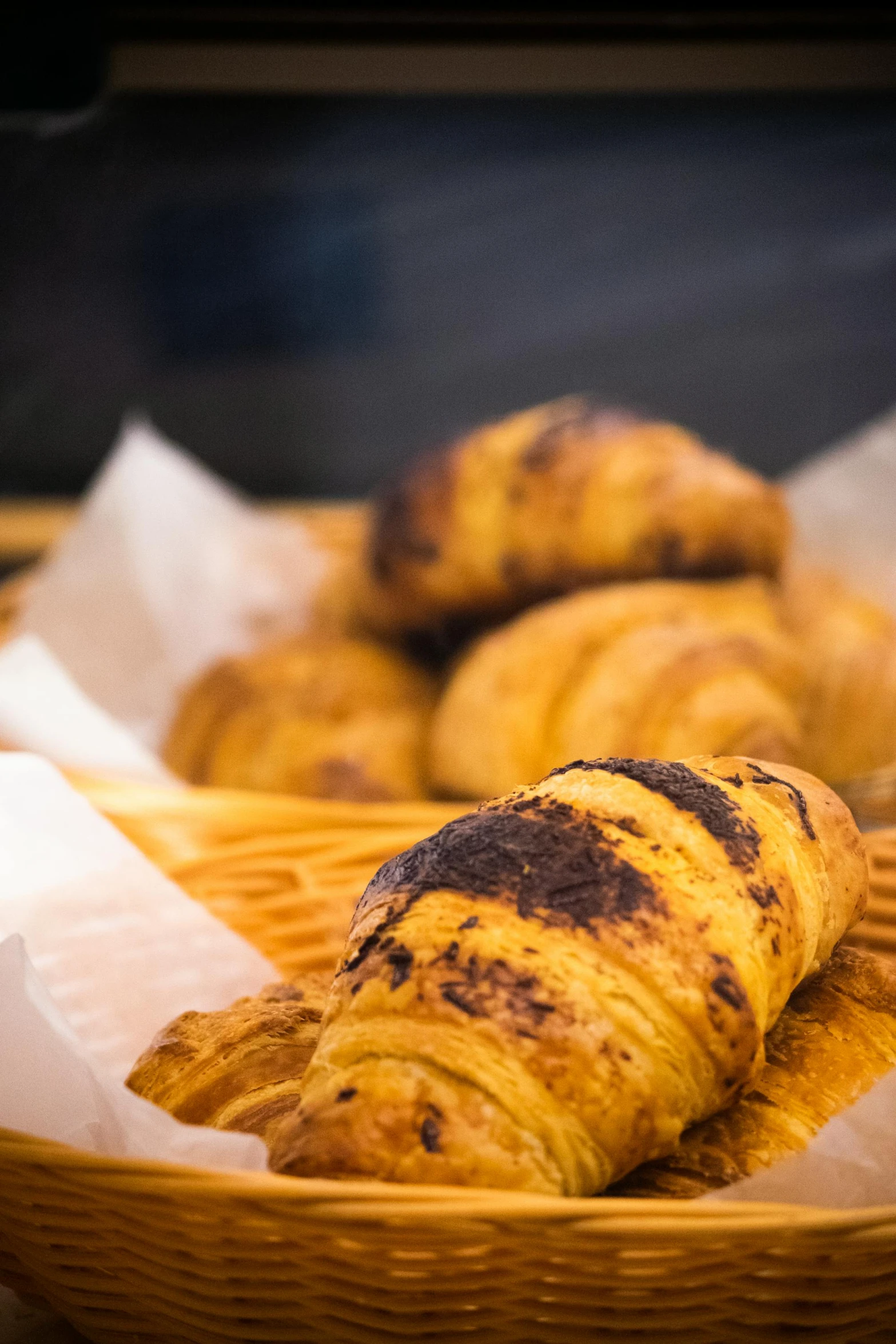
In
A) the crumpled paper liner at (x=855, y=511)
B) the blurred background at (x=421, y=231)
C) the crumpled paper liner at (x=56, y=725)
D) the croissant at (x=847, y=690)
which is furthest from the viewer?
the crumpled paper liner at (x=855, y=511)

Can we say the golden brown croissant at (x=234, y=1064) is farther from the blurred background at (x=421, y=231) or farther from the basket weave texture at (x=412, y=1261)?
the blurred background at (x=421, y=231)

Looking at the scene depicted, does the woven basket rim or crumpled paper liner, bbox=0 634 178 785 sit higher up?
the woven basket rim

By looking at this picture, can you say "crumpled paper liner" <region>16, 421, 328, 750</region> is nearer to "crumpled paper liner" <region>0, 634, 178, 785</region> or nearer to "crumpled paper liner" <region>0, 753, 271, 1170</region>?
"crumpled paper liner" <region>0, 634, 178, 785</region>

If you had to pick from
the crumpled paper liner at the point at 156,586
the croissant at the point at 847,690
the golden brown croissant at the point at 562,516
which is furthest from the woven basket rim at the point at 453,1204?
the crumpled paper liner at the point at 156,586

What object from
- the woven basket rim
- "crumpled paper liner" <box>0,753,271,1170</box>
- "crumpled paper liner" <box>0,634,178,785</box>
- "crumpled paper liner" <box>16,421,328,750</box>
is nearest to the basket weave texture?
the woven basket rim

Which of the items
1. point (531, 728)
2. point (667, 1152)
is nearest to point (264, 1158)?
point (667, 1152)

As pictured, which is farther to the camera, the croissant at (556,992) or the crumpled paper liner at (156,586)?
the crumpled paper liner at (156,586)

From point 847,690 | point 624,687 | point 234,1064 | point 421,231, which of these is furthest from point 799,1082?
point 421,231
